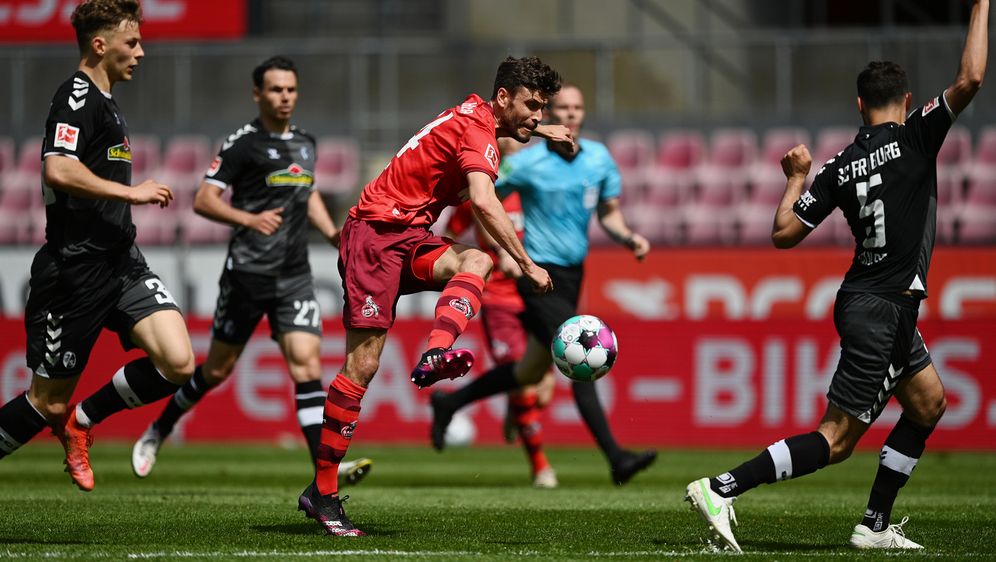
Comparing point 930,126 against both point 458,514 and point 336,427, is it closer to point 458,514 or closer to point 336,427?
point 336,427

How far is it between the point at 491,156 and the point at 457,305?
70 cm

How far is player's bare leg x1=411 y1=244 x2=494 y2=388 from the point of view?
5.70m

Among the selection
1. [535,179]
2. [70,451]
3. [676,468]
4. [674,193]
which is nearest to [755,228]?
[674,193]

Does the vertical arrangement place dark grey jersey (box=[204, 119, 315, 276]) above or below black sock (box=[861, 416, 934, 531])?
above

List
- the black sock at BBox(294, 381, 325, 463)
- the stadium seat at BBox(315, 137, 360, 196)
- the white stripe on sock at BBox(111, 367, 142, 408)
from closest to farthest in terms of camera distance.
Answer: the white stripe on sock at BBox(111, 367, 142, 408)
the black sock at BBox(294, 381, 325, 463)
the stadium seat at BBox(315, 137, 360, 196)

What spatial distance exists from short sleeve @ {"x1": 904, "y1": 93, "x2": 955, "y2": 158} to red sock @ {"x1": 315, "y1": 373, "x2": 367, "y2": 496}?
2.74m

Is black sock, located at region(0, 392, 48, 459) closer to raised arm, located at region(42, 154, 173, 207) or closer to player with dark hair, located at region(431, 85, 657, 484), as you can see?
raised arm, located at region(42, 154, 173, 207)

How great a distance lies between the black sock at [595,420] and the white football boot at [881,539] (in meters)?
3.05

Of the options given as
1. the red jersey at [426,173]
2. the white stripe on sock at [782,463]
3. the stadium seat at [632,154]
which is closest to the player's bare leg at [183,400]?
the red jersey at [426,173]

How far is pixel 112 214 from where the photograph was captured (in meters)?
6.66

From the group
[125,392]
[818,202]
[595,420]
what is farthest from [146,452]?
[818,202]

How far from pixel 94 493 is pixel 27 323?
7.36 ft

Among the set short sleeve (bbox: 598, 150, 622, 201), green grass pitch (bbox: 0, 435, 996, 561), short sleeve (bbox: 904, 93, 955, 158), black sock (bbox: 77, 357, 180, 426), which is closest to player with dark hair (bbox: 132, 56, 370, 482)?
green grass pitch (bbox: 0, 435, 996, 561)

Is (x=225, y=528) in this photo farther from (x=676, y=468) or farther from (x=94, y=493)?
(x=676, y=468)
